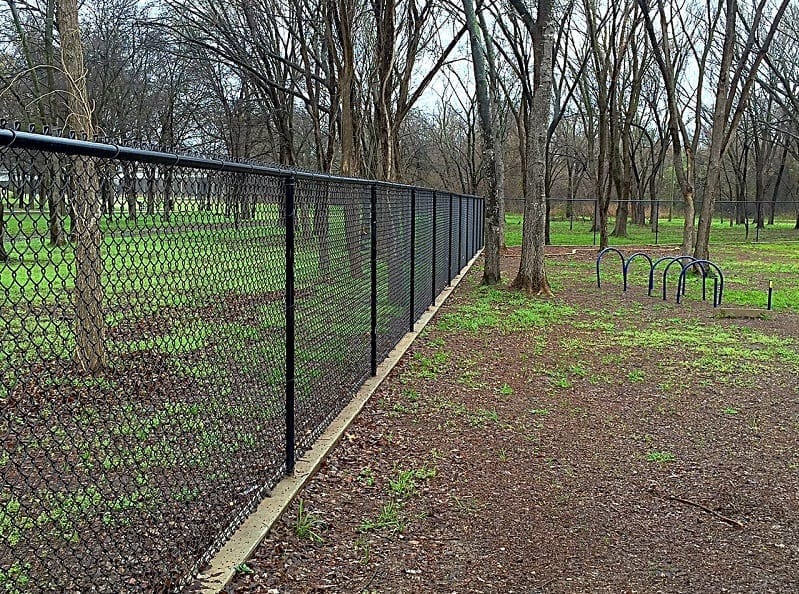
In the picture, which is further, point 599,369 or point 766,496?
point 599,369

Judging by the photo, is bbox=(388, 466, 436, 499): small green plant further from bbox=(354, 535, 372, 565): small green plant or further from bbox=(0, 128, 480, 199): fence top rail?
bbox=(0, 128, 480, 199): fence top rail

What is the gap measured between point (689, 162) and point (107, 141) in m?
15.8

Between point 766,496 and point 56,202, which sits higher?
point 56,202

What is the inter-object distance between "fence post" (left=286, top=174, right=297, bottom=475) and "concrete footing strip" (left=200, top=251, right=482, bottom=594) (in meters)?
0.17

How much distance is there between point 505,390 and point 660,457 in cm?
194

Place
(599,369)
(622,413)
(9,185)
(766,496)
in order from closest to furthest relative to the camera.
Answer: (9,185), (766,496), (622,413), (599,369)

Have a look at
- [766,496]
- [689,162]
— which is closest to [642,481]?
[766,496]

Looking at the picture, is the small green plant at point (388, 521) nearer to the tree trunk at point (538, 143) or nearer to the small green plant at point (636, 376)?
the small green plant at point (636, 376)

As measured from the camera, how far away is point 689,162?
53.1 ft

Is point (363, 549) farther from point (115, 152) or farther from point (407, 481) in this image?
point (115, 152)

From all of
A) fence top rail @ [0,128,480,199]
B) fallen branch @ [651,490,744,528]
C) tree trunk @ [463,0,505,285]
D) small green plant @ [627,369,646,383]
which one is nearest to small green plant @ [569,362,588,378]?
small green plant @ [627,369,646,383]

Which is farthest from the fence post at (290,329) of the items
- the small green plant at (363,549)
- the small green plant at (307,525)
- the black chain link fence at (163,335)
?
the small green plant at (363,549)

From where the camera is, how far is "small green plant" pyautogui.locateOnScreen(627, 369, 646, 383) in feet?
23.4

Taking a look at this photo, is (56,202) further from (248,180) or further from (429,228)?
(429,228)
